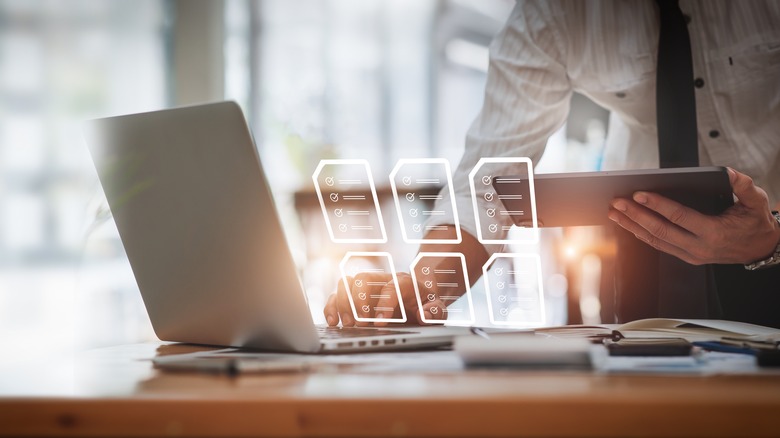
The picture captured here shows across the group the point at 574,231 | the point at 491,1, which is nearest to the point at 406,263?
the point at 574,231

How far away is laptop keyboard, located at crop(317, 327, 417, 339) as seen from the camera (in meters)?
0.88

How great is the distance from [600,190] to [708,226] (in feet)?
0.82

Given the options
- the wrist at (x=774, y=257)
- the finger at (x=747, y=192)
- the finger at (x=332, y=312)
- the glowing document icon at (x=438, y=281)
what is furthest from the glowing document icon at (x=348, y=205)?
the finger at (x=747, y=192)

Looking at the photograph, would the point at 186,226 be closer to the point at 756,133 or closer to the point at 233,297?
the point at 233,297

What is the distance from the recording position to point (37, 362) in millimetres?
748

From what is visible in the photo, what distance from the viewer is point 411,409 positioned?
47 centimetres

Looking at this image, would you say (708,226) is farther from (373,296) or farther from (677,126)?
(373,296)

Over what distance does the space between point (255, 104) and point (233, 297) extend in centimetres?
405

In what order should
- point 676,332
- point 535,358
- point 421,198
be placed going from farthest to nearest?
point 421,198, point 676,332, point 535,358

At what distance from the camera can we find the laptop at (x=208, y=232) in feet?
2.22

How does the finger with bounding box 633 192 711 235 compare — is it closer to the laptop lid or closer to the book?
the book

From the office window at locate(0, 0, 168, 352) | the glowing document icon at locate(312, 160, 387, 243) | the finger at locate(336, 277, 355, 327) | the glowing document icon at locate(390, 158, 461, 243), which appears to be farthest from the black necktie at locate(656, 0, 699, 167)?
the office window at locate(0, 0, 168, 352)

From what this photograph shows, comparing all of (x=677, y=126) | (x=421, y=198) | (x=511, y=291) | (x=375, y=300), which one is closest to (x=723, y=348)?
(x=375, y=300)

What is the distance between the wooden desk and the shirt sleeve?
3.15ft
